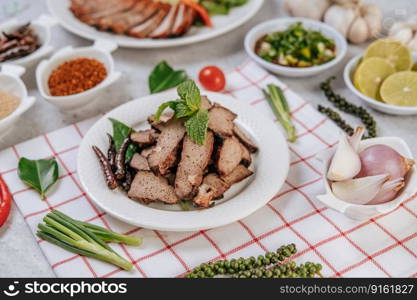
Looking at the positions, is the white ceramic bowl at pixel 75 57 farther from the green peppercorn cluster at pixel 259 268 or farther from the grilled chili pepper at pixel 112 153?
the green peppercorn cluster at pixel 259 268

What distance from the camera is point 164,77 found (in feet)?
11.9

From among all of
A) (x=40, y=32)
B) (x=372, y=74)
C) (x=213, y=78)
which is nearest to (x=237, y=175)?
(x=213, y=78)

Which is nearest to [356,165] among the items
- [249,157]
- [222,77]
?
[249,157]

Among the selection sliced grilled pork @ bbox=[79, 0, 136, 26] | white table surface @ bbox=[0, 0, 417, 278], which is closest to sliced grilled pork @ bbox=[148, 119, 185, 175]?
white table surface @ bbox=[0, 0, 417, 278]

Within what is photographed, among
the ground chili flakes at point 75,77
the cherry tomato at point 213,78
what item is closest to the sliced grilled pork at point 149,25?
the ground chili flakes at point 75,77

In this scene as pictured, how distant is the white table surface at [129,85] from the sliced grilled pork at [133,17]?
0.62ft

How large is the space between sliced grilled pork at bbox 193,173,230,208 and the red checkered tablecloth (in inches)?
6.7

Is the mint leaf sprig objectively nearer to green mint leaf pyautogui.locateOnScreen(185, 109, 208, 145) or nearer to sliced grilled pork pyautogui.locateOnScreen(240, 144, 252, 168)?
green mint leaf pyautogui.locateOnScreen(185, 109, 208, 145)

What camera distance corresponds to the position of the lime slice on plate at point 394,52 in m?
3.46

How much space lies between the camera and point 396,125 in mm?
3365

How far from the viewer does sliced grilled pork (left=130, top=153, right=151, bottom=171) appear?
275cm

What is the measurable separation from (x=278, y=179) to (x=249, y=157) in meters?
0.22

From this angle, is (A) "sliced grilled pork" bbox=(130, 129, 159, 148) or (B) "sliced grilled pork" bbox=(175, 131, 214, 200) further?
(A) "sliced grilled pork" bbox=(130, 129, 159, 148)

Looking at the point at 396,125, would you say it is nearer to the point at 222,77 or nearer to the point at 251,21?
the point at 222,77
